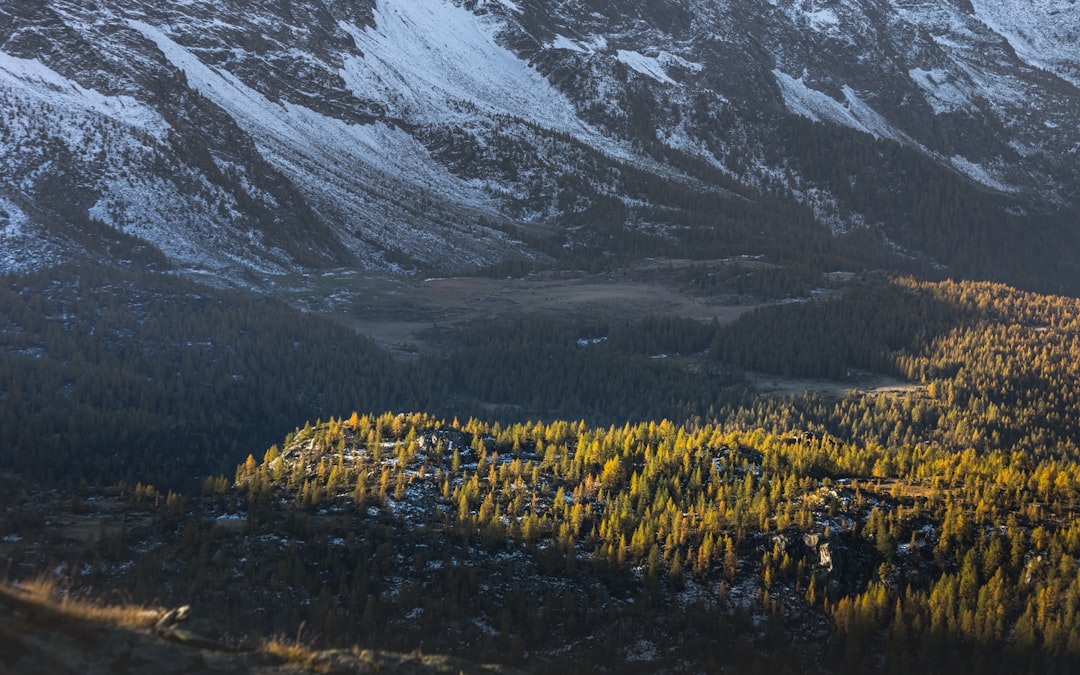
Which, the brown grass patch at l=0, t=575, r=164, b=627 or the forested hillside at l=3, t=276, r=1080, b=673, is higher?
the brown grass patch at l=0, t=575, r=164, b=627

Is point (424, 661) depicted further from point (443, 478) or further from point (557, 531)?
point (443, 478)

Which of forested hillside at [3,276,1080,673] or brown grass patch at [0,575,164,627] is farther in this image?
forested hillside at [3,276,1080,673]

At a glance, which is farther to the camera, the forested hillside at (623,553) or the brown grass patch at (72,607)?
the forested hillside at (623,553)

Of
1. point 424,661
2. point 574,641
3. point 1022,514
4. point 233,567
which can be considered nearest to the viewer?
point 424,661

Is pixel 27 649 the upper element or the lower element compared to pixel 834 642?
upper

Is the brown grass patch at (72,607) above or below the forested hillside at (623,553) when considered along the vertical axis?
above

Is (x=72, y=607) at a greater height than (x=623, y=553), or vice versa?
(x=72, y=607)

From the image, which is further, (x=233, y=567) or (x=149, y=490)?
(x=149, y=490)

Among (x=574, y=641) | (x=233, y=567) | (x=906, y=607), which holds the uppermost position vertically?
(x=906, y=607)

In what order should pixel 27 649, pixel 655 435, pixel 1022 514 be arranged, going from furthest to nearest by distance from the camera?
1. pixel 655 435
2. pixel 1022 514
3. pixel 27 649

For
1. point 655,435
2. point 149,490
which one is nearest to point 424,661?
point 149,490

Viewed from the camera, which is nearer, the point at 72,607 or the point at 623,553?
the point at 72,607
